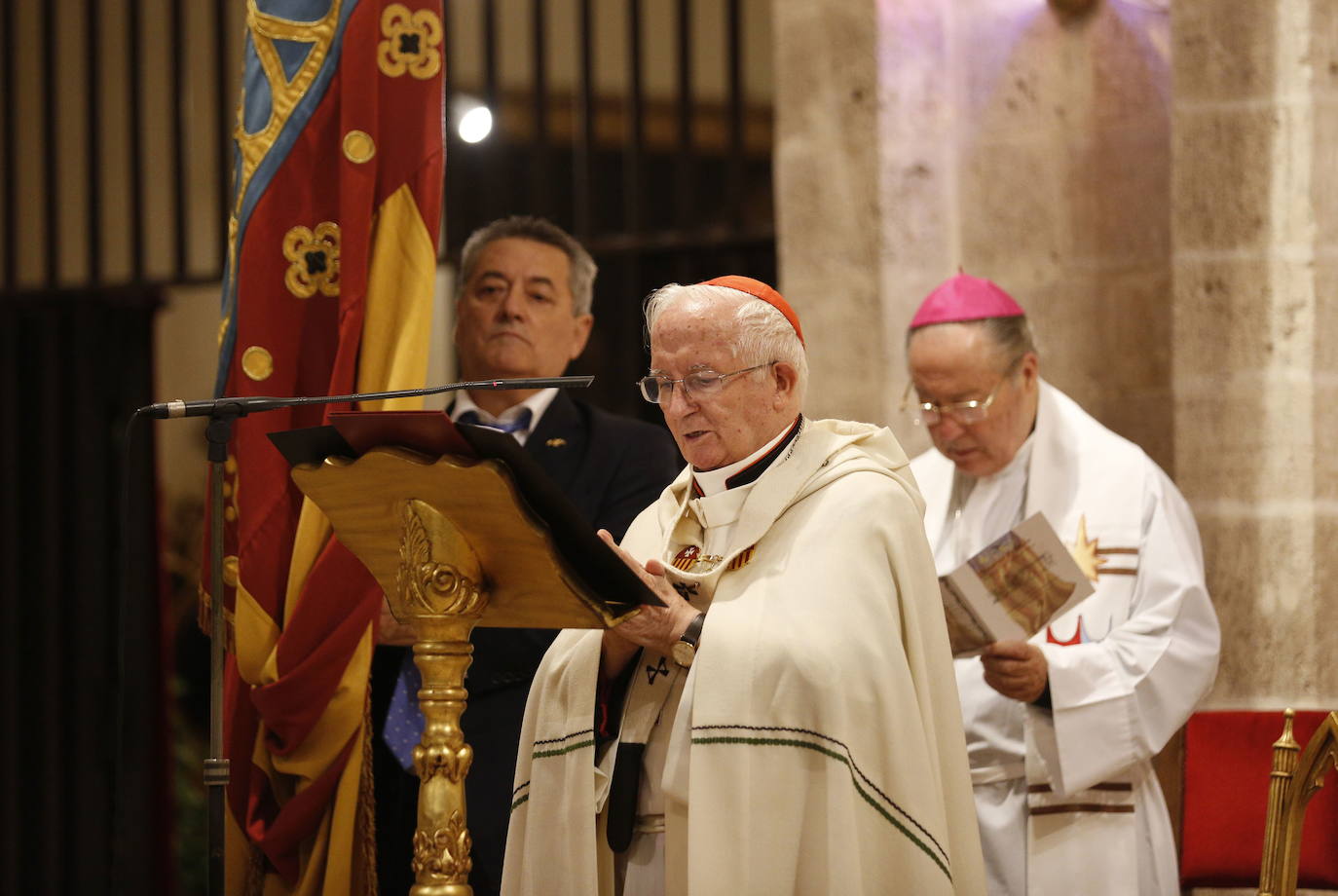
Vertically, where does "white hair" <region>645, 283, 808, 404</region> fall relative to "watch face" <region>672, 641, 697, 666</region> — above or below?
above

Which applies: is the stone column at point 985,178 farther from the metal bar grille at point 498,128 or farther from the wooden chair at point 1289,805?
the wooden chair at point 1289,805

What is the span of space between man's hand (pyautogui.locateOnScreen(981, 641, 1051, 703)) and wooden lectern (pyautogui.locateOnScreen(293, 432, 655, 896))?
1.38m

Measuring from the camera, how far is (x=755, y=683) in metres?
2.96

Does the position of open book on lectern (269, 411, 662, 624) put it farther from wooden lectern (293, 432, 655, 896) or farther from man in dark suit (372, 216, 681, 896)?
man in dark suit (372, 216, 681, 896)

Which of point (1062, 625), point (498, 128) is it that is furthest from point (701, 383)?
point (498, 128)

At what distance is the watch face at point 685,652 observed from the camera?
9.91ft

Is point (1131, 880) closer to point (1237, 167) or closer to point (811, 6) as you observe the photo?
point (1237, 167)

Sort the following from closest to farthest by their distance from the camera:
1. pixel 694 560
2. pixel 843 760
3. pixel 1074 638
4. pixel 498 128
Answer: pixel 843 760 < pixel 694 560 < pixel 1074 638 < pixel 498 128

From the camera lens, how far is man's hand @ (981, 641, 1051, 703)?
391 centimetres

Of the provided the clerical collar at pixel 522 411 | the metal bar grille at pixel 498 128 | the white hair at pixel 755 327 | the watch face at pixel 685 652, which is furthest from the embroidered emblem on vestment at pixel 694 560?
the metal bar grille at pixel 498 128

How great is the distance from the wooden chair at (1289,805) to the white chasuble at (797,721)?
700 mm

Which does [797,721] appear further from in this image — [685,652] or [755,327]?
[755,327]

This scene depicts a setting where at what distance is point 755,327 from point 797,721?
2.46ft

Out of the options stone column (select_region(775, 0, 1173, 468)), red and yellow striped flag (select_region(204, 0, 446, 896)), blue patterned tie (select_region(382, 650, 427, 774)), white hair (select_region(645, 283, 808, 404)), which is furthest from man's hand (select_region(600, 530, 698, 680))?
stone column (select_region(775, 0, 1173, 468))
